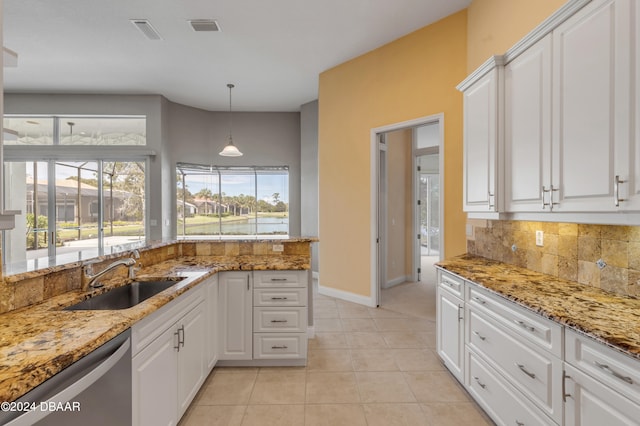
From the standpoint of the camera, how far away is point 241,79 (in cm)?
491

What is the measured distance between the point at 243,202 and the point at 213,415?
16.3ft

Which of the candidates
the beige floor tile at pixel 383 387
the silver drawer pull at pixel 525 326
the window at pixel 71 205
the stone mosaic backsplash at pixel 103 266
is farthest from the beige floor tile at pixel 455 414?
the window at pixel 71 205

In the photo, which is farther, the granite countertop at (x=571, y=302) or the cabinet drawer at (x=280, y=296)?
the cabinet drawer at (x=280, y=296)

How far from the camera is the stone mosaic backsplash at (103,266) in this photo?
143cm

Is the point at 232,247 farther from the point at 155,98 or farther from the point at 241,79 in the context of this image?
the point at 155,98

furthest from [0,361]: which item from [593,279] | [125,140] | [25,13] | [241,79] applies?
[125,140]

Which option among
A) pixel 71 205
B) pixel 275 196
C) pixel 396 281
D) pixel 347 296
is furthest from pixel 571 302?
pixel 71 205

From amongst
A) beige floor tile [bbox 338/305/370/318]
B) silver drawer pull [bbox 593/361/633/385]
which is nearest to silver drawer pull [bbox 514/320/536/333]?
silver drawer pull [bbox 593/361/633/385]

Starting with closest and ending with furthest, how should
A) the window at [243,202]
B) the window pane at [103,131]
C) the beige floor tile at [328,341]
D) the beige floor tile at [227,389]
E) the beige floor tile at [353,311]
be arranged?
the beige floor tile at [227,389]
the beige floor tile at [328,341]
the beige floor tile at [353,311]
the window pane at [103,131]
the window at [243,202]

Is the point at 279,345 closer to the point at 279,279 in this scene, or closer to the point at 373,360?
the point at 279,279

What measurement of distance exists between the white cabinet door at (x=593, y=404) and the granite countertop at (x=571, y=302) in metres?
0.21

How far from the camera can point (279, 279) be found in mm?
2568

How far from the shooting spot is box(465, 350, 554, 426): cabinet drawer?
1.53 metres

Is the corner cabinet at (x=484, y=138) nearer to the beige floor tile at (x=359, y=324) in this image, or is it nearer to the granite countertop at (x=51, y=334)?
the beige floor tile at (x=359, y=324)
